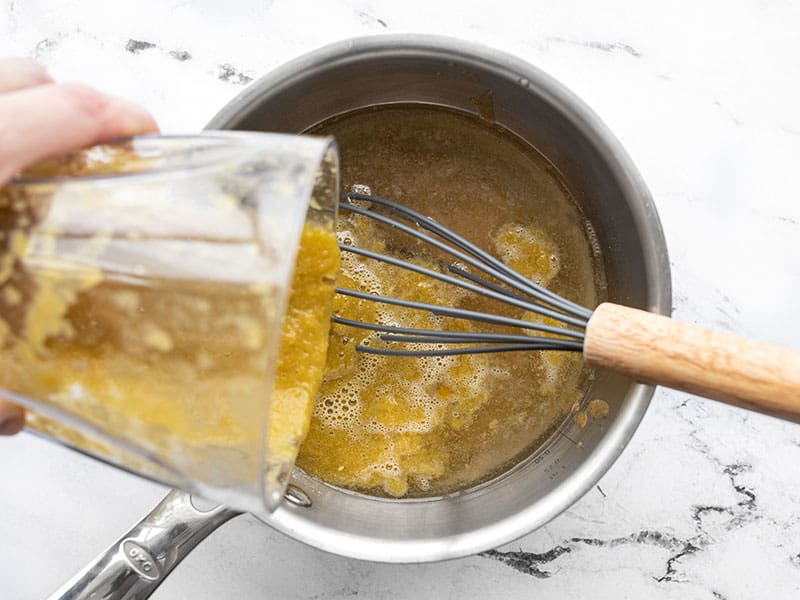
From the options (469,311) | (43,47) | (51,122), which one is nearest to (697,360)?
(469,311)

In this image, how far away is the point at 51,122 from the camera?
20.8 inches

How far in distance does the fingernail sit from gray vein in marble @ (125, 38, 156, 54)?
46cm

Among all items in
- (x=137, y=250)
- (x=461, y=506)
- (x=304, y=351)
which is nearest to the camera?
(x=137, y=250)

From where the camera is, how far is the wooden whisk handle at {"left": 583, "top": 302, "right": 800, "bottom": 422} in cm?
61

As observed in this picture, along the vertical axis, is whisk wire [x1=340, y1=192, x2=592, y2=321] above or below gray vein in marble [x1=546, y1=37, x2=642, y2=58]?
below

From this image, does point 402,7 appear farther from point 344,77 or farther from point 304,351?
point 304,351

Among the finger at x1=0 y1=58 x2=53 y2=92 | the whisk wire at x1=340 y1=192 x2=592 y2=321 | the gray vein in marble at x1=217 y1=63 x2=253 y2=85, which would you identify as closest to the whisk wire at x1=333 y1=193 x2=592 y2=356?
the whisk wire at x1=340 y1=192 x2=592 y2=321

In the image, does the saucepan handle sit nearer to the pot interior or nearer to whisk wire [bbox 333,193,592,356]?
the pot interior

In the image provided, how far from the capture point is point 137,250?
1.68 ft

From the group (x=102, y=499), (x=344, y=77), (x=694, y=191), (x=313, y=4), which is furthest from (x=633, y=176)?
(x=102, y=499)

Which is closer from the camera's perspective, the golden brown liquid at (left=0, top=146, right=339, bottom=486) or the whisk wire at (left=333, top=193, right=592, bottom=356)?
the golden brown liquid at (left=0, top=146, right=339, bottom=486)

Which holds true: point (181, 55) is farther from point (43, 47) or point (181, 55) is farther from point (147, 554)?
point (147, 554)

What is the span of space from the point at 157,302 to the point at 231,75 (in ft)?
1.41

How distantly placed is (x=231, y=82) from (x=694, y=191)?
50 cm
